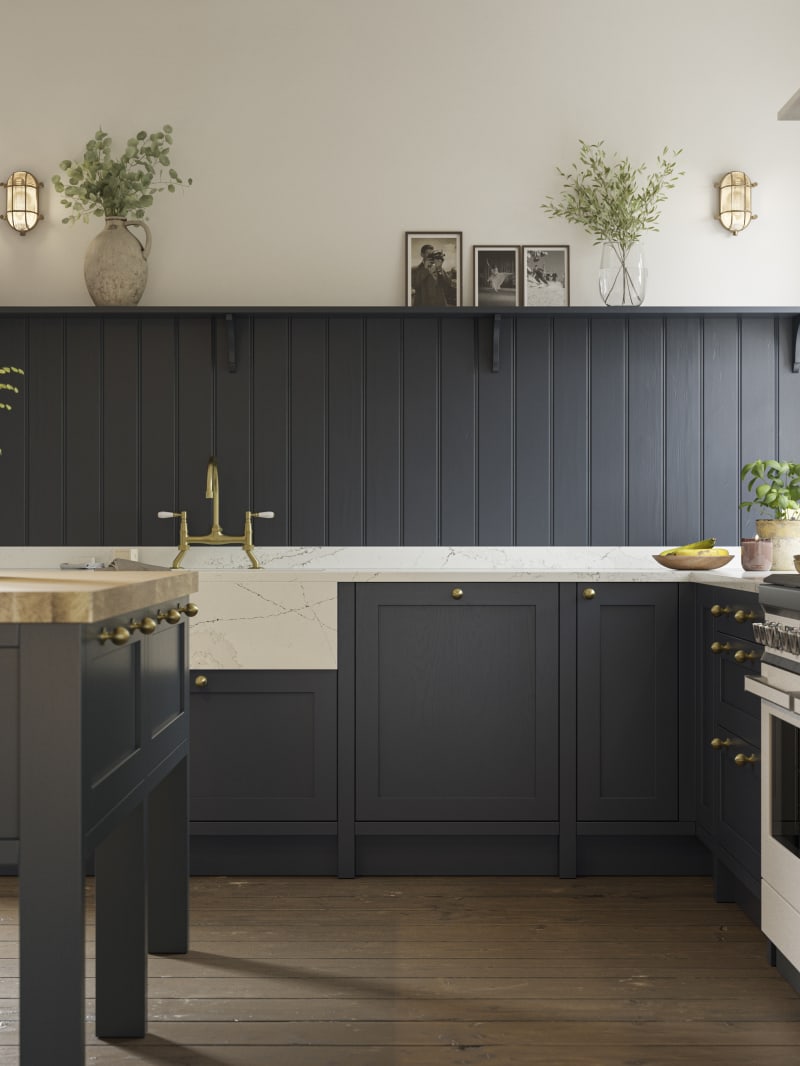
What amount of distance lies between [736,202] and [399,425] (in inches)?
56.1

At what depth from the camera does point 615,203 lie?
3.44m

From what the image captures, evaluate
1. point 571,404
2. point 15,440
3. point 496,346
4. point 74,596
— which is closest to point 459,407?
point 496,346

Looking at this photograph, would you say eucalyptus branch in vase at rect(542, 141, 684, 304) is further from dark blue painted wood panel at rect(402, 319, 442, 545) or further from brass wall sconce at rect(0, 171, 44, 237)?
brass wall sconce at rect(0, 171, 44, 237)

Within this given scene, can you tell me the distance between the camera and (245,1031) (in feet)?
6.51

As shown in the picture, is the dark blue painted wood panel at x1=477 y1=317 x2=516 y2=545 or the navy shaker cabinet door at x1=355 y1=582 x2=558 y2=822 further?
the dark blue painted wood panel at x1=477 y1=317 x2=516 y2=545

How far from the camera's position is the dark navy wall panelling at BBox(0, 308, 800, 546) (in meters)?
3.46

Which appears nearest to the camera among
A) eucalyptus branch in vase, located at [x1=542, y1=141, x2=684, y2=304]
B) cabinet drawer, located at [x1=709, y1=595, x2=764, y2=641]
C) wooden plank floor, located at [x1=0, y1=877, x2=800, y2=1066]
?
wooden plank floor, located at [x1=0, y1=877, x2=800, y2=1066]

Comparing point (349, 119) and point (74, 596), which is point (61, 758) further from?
point (349, 119)

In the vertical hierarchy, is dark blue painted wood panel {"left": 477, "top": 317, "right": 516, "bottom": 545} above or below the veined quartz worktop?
above

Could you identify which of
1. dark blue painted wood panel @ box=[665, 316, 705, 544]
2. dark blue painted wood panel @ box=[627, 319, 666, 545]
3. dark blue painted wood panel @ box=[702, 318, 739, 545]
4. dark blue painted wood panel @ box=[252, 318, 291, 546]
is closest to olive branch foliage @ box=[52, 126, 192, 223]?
dark blue painted wood panel @ box=[252, 318, 291, 546]

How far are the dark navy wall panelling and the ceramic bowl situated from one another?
416 mm

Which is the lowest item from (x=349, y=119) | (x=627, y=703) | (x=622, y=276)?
(x=627, y=703)

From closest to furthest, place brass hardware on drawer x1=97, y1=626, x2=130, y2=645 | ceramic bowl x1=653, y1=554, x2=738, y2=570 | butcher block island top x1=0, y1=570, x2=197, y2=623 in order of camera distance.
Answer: butcher block island top x1=0, y1=570, x2=197, y2=623 < brass hardware on drawer x1=97, y1=626, x2=130, y2=645 < ceramic bowl x1=653, y1=554, x2=738, y2=570

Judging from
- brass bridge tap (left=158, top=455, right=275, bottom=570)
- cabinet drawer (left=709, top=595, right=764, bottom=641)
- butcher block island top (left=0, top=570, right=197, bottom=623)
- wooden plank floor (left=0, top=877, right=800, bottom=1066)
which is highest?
brass bridge tap (left=158, top=455, right=275, bottom=570)
